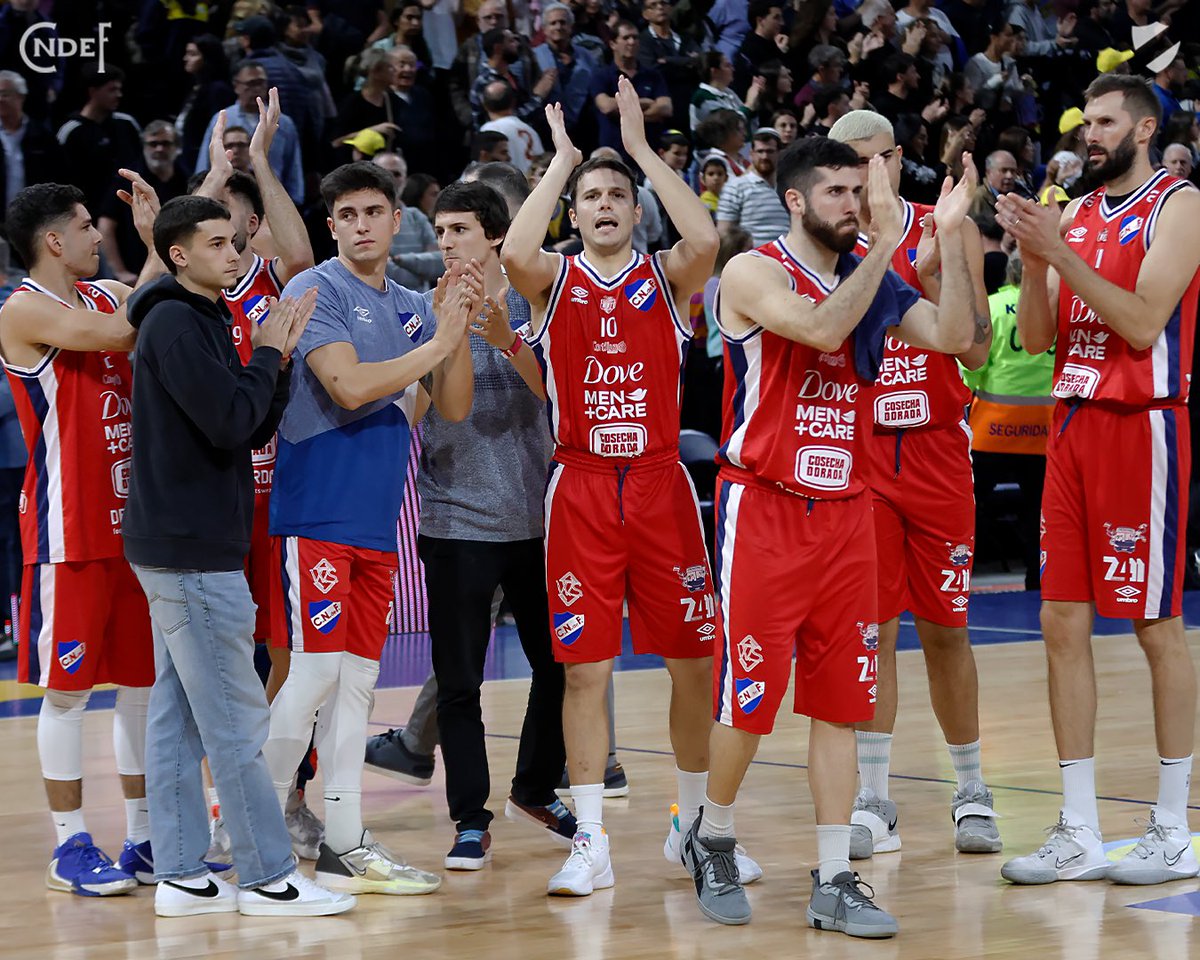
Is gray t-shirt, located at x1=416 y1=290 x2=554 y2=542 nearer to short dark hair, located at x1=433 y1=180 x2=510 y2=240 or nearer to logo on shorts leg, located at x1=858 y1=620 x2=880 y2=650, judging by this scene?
short dark hair, located at x1=433 y1=180 x2=510 y2=240

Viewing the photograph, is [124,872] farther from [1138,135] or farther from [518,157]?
[518,157]

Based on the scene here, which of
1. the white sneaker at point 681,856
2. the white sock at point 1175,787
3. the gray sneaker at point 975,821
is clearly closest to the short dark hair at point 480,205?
the white sneaker at point 681,856

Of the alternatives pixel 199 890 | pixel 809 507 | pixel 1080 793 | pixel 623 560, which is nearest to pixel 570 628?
pixel 623 560

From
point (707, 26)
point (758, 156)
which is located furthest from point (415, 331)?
point (707, 26)

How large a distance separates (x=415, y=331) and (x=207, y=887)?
1952 mm

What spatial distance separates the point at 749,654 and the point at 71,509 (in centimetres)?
228

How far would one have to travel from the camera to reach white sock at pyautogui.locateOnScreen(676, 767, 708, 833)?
18.8 feet

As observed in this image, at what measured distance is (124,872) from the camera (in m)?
5.51

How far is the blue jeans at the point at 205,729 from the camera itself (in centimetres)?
497

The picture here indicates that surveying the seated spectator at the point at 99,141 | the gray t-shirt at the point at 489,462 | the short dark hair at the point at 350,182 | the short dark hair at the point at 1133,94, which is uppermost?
the seated spectator at the point at 99,141

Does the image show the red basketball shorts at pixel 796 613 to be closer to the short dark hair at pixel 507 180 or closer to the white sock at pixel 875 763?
the white sock at pixel 875 763

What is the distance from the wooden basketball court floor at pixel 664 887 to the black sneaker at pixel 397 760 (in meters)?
0.12

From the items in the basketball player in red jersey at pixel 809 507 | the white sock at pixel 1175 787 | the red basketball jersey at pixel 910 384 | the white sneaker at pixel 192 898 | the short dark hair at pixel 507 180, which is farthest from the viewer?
the short dark hair at pixel 507 180

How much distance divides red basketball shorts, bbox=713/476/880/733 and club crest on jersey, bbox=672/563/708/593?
0.52m
